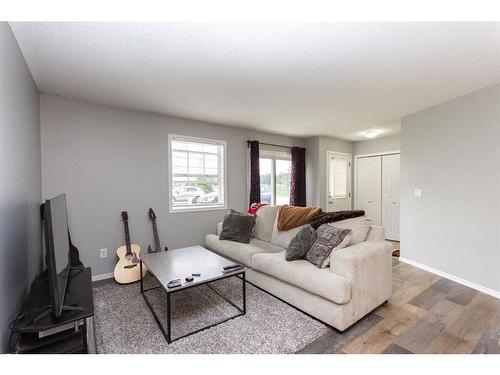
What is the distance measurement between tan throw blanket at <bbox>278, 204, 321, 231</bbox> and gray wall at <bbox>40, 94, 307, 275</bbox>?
153cm

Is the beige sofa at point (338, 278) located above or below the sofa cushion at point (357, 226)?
below

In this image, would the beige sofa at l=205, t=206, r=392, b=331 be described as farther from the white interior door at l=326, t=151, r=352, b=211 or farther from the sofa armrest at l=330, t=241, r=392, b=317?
the white interior door at l=326, t=151, r=352, b=211

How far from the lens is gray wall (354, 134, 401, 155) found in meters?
5.19

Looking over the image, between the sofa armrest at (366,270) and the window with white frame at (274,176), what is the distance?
2.93 m

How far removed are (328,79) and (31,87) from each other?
3050mm

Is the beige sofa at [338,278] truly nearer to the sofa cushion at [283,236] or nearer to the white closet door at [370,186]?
the sofa cushion at [283,236]

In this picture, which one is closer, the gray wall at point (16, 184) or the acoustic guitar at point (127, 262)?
the gray wall at point (16, 184)

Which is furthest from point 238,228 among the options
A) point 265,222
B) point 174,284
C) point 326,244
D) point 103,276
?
point 103,276

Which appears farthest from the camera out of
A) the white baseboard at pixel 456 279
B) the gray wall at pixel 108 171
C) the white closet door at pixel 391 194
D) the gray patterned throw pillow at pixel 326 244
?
the white closet door at pixel 391 194

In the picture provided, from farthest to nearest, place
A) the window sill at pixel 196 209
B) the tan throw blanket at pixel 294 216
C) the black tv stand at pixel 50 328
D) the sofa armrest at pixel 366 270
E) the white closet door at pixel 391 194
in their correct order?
1. the white closet door at pixel 391 194
2. the window sill at pixel 196 209
3. the tan throw blanket at pixel 294 216
4. the sofa armrest at pixel 366 270
5. the black tv stand at pixel 50 328

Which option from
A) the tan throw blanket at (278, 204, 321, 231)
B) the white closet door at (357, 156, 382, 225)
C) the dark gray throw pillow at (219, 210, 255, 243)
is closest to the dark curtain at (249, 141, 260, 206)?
the dark gray throw pillow at (219, 210, 255, 243)

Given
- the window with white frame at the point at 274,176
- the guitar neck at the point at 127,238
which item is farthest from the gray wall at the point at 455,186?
the guitar neck at the point at 127,238

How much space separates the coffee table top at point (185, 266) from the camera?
6.75ft

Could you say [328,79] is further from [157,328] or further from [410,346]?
[157,328]
